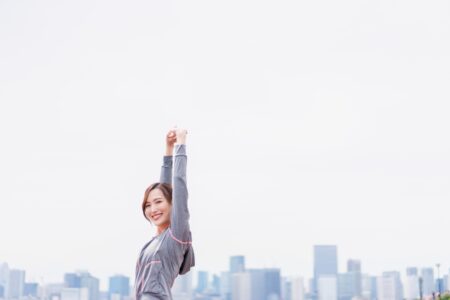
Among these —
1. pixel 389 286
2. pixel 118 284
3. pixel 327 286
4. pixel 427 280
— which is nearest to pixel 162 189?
pixel 427 280

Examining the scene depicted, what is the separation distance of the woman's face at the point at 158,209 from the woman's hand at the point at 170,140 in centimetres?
20

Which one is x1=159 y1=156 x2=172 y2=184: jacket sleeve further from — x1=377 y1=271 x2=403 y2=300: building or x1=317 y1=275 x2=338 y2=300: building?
x1=317 y1=275 x2=338 y2=300: building

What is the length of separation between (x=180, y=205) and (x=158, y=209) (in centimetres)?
14

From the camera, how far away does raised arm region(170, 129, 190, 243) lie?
2.69 metres

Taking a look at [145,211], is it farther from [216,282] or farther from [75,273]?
[216,282]

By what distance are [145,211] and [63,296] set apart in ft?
345

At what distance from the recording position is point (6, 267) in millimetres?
105500

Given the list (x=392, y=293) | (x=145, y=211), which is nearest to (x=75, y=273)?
(x=392, y=293)

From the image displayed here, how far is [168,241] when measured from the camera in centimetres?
269

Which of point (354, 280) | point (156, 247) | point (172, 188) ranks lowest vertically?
point (156, 247)

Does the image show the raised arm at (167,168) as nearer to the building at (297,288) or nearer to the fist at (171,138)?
the fist at (171,138)

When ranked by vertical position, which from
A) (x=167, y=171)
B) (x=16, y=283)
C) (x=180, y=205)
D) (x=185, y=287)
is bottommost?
(x=180, y=205)

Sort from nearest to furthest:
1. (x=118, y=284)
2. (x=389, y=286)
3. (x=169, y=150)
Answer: (x=169, y=150) → (x=389, y=286) → (x=118, y=284)

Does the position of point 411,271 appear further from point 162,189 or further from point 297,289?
point 162,189
